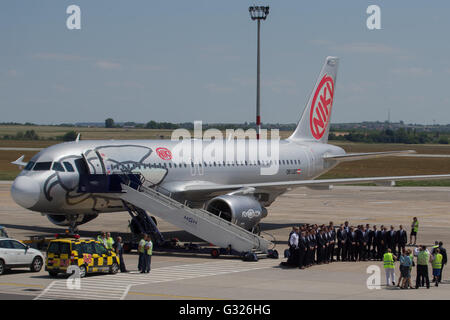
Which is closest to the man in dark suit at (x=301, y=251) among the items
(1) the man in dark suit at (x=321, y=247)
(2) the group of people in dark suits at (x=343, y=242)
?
(2) the group of people in dark suits at (x=343, y=242)

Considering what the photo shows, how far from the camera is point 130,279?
1136 inches

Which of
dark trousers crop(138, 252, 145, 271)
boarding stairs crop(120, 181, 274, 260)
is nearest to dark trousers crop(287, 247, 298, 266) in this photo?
boarding stairs crop(120, 181, 274, 260)

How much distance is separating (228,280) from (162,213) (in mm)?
8792

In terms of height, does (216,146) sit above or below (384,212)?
above

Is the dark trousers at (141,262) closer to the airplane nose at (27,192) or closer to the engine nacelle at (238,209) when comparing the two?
the engine nacelle at (238,209)

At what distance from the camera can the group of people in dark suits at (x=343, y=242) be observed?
33094 mm

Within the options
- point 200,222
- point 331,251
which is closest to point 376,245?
point 331,251

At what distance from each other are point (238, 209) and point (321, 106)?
18.2 m

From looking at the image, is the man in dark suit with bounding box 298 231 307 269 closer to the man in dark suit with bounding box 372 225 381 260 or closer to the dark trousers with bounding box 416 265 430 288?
the man in dark suit with bounding box 372 225 381 260

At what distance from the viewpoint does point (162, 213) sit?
3653cm

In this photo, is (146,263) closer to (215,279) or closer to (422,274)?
(215,279)

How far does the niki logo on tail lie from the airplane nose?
23170mm
